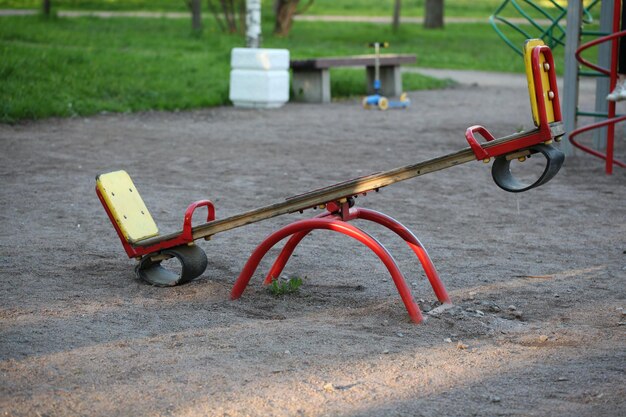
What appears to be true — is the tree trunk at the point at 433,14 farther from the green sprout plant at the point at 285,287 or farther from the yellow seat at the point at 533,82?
the yellow seat at the point at 533,82

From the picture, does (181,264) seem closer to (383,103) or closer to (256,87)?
(256,87)

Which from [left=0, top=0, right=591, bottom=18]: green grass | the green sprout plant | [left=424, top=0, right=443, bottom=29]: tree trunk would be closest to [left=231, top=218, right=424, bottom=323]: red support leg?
the green sprout plant

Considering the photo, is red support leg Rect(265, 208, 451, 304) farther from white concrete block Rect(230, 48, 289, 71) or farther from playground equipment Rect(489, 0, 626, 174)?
white concrete block Rect(230, 48, 289, 71)

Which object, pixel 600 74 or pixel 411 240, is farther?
pixel 600 74

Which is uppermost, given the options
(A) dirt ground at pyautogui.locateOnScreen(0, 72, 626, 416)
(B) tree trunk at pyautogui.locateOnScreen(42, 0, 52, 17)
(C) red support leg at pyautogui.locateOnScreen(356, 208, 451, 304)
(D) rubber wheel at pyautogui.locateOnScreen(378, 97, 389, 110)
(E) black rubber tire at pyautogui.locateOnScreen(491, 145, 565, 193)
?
(B) tree trunk at pyautogui.locateOnScreen(42, 0, 52, 17)

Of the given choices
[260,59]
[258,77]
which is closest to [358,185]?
[258,77]

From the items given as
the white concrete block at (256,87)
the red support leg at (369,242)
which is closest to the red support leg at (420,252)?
the red support leg at (369,242)

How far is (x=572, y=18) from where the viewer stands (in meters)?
8.52

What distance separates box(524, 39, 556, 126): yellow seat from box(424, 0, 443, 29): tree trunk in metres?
22.1

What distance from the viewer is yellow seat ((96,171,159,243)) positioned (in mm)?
4754

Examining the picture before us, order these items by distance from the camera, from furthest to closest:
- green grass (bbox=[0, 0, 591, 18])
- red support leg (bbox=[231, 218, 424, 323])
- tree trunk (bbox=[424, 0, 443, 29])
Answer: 1. green grass (bbox=[0, 0, 591, 18])
2. tree trunk (bbox=[424, 0, 443, 29])
3. red support leg (bbox=[231, 218, 424, 323])

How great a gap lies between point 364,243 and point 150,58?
11.0 metres

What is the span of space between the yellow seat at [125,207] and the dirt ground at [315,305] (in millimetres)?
248

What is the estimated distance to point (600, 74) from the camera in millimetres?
8602
